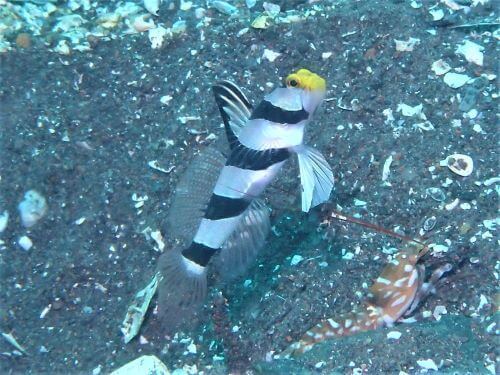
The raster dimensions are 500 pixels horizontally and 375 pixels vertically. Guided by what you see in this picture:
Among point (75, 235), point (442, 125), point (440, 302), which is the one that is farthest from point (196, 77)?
point (440, 302)

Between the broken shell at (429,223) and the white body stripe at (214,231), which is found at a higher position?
the white body stripe at (214,231)

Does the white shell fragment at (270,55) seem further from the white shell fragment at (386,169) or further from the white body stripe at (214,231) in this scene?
the white body stripe at (214,231)

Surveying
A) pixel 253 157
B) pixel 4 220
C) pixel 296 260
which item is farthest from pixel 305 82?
pixel 4 220

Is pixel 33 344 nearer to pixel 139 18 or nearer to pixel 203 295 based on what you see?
pixel 203 295

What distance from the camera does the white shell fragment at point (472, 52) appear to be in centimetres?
356

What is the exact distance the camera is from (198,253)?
2594mm

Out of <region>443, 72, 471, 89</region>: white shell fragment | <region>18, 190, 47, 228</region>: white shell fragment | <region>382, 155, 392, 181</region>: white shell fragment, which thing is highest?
<region>443, 72, 471, 89</region>: white shell fragment

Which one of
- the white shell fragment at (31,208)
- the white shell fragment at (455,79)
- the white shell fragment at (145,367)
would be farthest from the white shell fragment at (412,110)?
the white shell fragment at (31,208)

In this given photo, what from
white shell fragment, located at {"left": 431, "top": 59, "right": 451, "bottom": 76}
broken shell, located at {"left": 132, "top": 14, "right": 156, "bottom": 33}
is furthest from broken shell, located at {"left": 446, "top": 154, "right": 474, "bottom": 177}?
broken shell, located at {"left": 132, "top": 14, "right": 156, "bottom": 33}

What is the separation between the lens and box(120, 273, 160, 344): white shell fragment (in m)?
2.99

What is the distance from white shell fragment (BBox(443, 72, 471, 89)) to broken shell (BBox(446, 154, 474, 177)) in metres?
0.57

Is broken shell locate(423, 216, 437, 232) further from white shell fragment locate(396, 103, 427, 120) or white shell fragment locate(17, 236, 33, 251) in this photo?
white shell fragment locate(17, 236, 33, 251)

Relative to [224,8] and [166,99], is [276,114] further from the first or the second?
[224,8]

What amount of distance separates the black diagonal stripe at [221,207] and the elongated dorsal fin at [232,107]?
0.84ft
